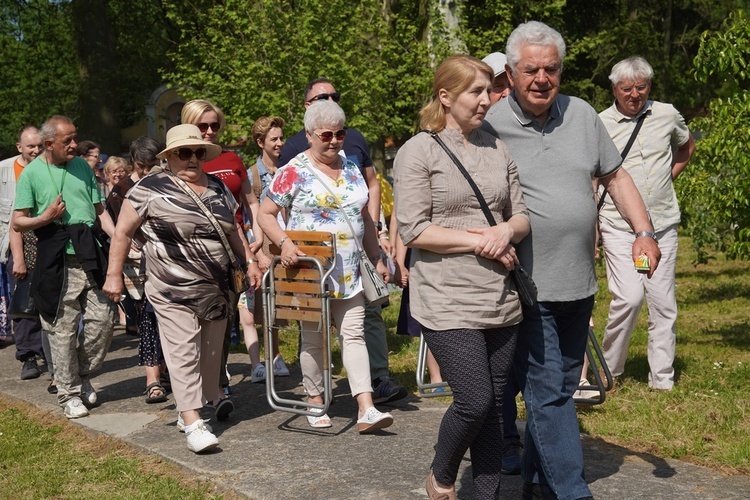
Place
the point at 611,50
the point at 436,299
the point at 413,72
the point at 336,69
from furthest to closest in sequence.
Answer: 1. the point at 611,50
2. the point at 413,72
3. the point at 336,69
4. the point at 436,299

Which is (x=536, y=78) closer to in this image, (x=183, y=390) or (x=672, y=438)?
(x=672, y=438)

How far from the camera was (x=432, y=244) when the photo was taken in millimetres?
4430

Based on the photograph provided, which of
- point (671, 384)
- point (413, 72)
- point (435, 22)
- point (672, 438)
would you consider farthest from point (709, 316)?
point (413, 72)

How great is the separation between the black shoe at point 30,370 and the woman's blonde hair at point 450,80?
5520mm

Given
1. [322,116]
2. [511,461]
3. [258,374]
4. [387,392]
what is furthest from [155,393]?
[511,461]

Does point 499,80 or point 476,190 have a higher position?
point 499,80

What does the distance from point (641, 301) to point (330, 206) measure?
220 centimetres

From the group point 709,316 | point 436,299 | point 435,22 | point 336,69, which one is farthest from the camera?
point 435,22

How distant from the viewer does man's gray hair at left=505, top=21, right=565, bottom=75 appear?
4.49 m

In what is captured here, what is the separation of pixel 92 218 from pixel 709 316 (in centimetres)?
643

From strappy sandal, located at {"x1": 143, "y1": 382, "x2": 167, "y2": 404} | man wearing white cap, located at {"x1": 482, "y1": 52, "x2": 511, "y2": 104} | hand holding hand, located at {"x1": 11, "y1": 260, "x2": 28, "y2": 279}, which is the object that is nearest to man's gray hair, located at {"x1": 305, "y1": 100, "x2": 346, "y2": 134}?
man wearing white cap, located at {"x1": 482, "y1": 52, "x2": 511, "y2": 104}

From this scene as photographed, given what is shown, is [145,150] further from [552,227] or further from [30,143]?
[552,227]

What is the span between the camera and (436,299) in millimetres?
4457

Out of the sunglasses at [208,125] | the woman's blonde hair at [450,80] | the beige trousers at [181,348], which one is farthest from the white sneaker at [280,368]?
the woman's blonde hair at [450,80]
